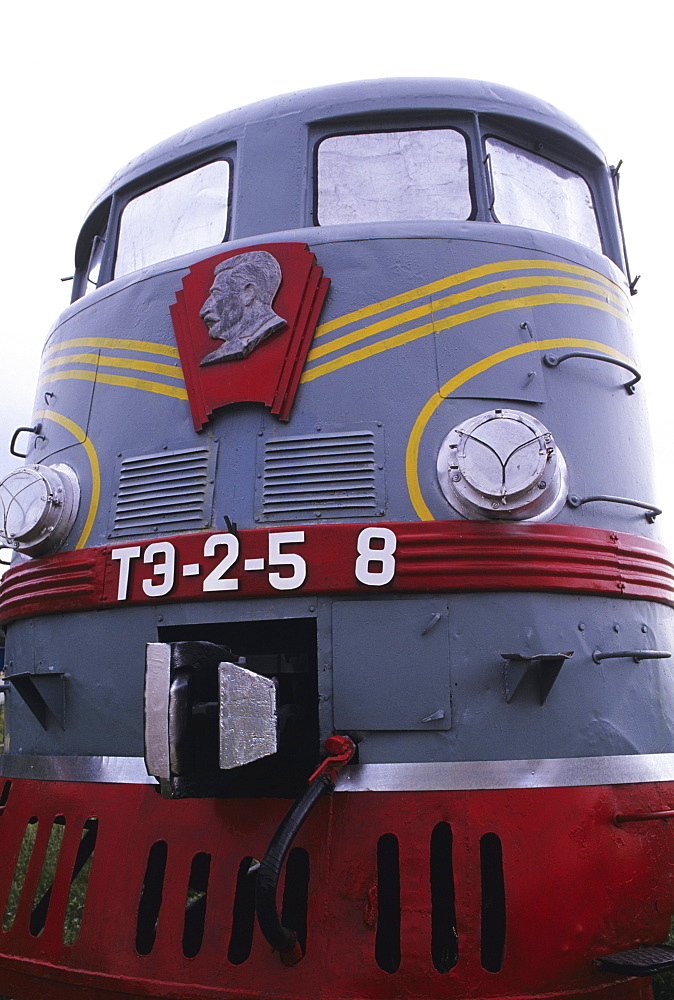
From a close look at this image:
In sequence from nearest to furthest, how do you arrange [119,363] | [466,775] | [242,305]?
[466,775], [242,305], [119,363]

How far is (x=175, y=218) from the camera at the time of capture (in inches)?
209

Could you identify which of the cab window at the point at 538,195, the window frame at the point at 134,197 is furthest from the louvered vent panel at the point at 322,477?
the cab window at the point at 538,195

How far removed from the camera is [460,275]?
4.38 metres

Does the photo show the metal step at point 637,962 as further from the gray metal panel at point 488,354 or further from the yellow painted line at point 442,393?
the gray metal panel at point 488,354

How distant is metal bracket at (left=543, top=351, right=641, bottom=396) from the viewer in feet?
14.2

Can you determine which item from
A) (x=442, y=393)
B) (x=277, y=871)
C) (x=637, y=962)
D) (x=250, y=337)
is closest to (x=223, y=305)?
(x=250, y=337)

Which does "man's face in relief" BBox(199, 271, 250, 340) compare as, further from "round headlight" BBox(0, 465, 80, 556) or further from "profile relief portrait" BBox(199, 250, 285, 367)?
"round headlight" BBox(0, 465, 80, 556)

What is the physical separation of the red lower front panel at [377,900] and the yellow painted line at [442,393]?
1.24 meters

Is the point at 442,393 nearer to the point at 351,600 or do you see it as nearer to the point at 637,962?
the point at 351,600

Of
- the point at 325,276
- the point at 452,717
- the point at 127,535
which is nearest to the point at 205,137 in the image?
the point at 325,276

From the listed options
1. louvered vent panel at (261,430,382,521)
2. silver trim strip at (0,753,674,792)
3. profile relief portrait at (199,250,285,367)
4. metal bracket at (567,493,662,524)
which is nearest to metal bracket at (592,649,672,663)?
silver trim strip at (0,753,674,792)

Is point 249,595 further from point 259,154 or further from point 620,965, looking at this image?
point 259,154

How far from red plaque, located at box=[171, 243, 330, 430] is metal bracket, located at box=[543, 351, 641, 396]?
1.12 metres

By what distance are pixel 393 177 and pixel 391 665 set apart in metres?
2.64
